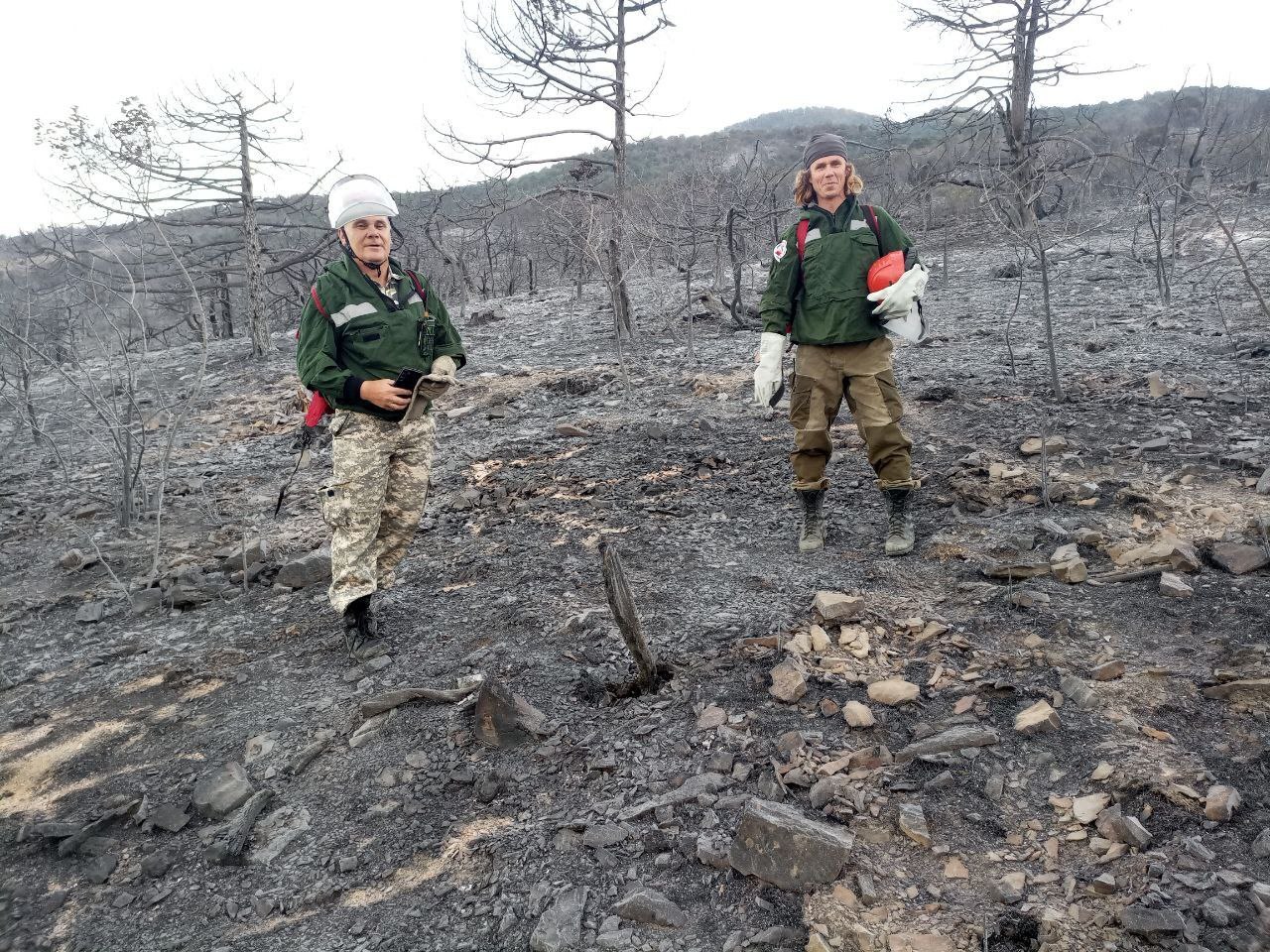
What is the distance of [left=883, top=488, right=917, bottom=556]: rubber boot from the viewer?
339cm

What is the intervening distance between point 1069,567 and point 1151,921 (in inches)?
65.1

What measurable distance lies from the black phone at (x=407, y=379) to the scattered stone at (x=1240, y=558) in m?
3.10

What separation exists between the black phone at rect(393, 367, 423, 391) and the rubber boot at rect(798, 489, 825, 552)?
179 centimetres

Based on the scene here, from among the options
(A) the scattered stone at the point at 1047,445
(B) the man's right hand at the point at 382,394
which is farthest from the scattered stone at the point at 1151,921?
(A) the scattered stone at the point at 1047,445

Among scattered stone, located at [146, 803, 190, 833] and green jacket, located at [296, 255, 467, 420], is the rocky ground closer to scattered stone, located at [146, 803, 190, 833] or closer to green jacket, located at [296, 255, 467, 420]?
scattered stone, located at [146, 803, 190, 833]

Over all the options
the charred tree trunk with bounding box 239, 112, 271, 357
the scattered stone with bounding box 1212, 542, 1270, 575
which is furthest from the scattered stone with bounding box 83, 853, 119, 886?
the charred tree trunk with bounding box 239, 112, 271, 357

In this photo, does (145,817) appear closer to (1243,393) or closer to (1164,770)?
(1164,770)

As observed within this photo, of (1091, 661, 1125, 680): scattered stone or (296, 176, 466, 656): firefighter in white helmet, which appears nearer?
(1091, 661, 1125, 680): scattered stone

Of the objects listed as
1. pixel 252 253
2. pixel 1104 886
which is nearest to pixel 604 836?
pixel 1104 886

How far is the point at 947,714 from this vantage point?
2.29 m

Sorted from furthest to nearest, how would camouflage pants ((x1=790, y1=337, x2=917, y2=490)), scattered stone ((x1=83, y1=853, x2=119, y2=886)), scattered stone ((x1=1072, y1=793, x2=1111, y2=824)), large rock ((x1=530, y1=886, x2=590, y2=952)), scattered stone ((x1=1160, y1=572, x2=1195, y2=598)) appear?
camouflage pants ((x1=790, y1=337, x2=917, y2=490)) → scattered stone ((x1=1160, y1=572, x2=1195, y2=598)) → scattered stone ((x1=83, y1=853, x2=119, y2=886)) → scattered stone ((x1=1072, y1=793, x2=1111, y2=824)) → large rock ((x1=530, y1=886, x2=590, y2=952))

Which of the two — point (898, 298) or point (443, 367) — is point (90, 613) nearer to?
point (443, 367)

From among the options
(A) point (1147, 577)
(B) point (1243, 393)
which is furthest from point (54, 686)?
(B) point (1243, 393)

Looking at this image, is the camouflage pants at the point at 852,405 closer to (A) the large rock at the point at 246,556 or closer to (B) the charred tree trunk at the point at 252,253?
(A) the large rock at the point at 246,556
